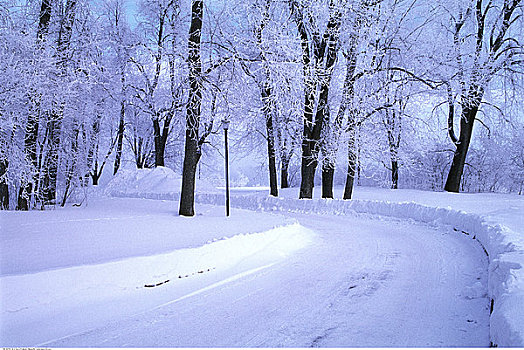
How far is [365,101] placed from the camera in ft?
53.5

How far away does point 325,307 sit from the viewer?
413 centimetres

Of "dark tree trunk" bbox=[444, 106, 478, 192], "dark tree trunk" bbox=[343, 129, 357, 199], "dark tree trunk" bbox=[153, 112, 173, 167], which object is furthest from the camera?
"dark tree trunk" bbox=[153, 112, 173, 167]

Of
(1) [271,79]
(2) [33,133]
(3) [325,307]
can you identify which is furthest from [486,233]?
(2) [33,133]

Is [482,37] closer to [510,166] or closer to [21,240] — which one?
[510,166]

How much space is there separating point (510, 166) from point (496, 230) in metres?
21.6

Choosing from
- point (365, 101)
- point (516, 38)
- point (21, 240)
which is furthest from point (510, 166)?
point (21, 240)

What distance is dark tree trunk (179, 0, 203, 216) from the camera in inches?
386

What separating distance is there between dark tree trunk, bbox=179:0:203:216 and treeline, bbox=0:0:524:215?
0.12 feet

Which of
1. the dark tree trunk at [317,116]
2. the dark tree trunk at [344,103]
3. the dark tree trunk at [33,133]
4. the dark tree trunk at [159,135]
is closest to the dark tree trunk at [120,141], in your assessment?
the dark tree trunk at [159,135]

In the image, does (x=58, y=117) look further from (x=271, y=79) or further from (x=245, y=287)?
(x=245, y=287)

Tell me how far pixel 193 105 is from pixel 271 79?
208 centimetres

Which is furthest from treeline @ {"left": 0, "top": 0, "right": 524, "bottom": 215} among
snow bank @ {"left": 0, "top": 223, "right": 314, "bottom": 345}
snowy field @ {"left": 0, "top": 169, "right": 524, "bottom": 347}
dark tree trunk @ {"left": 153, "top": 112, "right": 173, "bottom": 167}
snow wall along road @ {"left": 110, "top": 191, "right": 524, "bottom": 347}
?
snow bank @ {"left": 0, "top": 223, "right": 314, "bottom": 345}

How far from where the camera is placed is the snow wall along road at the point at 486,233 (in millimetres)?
2924

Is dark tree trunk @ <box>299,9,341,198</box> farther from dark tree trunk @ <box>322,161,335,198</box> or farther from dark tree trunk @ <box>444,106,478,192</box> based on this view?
dark tree trunk @ <box>444,106,478,192</box>
